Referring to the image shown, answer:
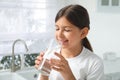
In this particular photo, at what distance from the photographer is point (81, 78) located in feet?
3.12

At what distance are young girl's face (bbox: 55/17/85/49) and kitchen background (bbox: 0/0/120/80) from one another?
129cm

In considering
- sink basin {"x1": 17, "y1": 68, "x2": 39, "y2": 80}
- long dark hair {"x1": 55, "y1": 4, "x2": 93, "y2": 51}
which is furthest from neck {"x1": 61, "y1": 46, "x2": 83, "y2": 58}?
sink basin {"x1": 17, "y1": 68, "x2": 39, "y2": 80}

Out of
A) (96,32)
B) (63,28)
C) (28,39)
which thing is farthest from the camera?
(96,32)

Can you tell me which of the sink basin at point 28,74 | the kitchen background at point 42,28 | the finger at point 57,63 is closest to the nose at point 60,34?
the finger at point 57,63

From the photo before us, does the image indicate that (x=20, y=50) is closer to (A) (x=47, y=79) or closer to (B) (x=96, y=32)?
(B) (x=96, y=32)

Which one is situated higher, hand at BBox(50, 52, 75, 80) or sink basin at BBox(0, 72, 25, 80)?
hand at BBox(50, 52, 75, 80)

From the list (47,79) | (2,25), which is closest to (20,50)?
(2,25)

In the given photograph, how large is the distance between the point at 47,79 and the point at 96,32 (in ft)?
5.26

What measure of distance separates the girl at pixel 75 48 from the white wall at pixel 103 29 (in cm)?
141

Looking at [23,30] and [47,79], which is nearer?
[47,79]

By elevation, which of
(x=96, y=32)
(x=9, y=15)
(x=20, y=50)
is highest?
(x=9, y=15)

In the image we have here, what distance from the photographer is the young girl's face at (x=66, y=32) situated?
0.89 metres

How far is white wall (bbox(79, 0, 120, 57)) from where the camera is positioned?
2395mm

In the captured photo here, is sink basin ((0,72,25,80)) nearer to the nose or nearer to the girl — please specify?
the girl
